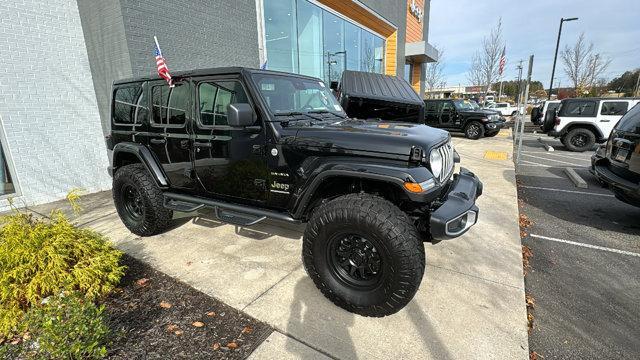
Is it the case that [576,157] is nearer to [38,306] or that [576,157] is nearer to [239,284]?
[239,284]

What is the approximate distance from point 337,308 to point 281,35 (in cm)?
874

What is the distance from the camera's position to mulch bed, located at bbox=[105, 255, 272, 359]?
2.28m

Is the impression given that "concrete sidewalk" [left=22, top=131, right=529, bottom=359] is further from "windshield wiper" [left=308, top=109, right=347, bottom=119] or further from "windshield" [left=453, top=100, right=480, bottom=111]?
"windshield" [left=453, top=100, right=480, bottom=111]

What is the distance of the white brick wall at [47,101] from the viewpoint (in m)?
5.46

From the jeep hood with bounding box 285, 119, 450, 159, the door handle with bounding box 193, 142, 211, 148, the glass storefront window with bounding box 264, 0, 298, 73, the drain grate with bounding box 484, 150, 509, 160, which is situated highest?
the glass storefront window with bounding box 264, 0, 298, 73

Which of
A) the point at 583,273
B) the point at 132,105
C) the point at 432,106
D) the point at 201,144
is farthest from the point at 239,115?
the point at 432,106

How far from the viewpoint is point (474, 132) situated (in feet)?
44.8

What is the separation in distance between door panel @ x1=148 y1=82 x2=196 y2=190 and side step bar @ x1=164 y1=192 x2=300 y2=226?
0.16 m

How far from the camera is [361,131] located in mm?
2791

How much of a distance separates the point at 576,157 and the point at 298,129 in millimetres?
11032

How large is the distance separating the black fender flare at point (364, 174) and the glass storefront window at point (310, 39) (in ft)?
28.0

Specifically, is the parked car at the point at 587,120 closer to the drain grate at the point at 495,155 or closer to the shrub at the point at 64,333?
the drain grate at the point at 495,155

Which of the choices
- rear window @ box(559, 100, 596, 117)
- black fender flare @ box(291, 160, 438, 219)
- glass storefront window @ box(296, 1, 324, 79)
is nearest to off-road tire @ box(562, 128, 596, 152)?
rear window @ box(559, 100, 596, 117)

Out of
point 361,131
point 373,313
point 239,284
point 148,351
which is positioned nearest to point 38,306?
point 148,351
